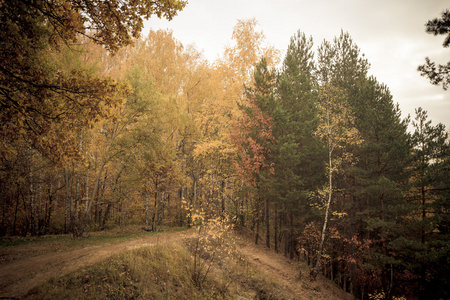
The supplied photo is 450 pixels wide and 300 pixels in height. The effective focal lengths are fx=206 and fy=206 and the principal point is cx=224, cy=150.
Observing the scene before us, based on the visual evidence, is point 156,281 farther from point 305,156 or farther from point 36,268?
point 305,156

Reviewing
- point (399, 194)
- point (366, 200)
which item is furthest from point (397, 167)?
point (366, 200)

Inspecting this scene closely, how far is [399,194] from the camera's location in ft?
42.1

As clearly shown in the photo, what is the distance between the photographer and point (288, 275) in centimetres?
1205

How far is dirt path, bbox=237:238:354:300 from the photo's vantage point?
10781 millimetres

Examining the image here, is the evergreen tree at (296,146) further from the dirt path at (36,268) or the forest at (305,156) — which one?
the dirt path at (36,268)

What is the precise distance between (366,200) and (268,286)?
10.4 m

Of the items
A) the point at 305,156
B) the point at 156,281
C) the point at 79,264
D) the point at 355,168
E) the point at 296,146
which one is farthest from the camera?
the point at 305,156

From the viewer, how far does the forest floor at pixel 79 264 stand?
247 inches

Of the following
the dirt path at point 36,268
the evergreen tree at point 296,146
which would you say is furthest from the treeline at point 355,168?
the dirt path at point 36,268

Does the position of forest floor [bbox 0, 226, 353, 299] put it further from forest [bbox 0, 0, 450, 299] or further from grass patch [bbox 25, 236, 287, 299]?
forest [bbox 0, 0, 450, 299]

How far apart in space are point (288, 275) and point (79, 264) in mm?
10580

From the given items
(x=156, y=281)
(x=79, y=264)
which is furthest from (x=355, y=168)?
(x=79, y=264)

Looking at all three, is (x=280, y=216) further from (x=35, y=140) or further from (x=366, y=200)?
(x=35, y=140)

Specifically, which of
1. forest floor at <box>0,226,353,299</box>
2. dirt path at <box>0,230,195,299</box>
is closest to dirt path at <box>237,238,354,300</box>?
forest floor at <box>0,226,353,299</box>
